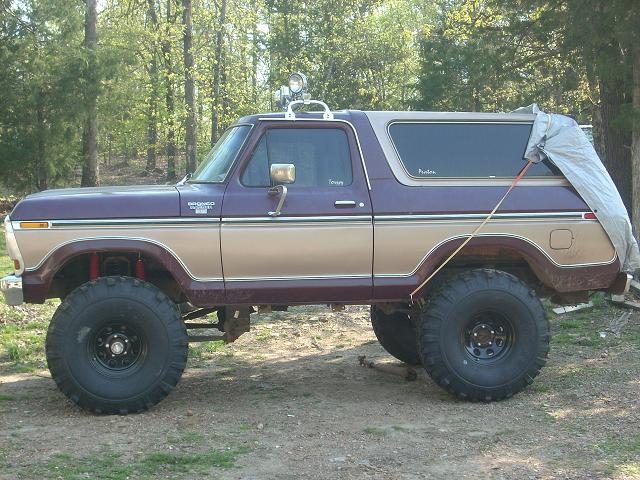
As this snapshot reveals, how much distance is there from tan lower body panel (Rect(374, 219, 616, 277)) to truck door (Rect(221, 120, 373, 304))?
0.13 metres

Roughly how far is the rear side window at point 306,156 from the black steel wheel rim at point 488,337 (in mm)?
1554

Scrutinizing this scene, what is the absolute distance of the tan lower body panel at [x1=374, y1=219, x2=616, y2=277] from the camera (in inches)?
247

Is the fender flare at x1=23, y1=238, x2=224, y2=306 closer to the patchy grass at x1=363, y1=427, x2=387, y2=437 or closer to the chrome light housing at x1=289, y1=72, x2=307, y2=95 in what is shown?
the patchy grass at x1=363, y1=427, x2=387, y2=437

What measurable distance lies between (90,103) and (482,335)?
16963 mm

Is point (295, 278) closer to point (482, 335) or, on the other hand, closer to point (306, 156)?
point (306, 156)

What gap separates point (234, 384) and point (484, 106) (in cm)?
1892

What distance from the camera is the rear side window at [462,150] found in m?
6.50

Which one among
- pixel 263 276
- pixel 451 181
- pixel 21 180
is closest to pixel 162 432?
pixel 263 276

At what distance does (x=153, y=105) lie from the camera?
106ft

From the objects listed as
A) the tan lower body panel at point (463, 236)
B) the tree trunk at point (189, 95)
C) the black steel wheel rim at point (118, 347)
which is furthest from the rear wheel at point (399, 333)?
the tree trunk at point (189, 95)

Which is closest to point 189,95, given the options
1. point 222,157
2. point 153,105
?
point 153,105

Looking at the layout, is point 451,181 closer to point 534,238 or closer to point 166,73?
point 534,238

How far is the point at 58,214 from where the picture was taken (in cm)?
588

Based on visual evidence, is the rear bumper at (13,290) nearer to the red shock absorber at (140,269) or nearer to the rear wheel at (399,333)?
the red shock absorber at (140,269)
